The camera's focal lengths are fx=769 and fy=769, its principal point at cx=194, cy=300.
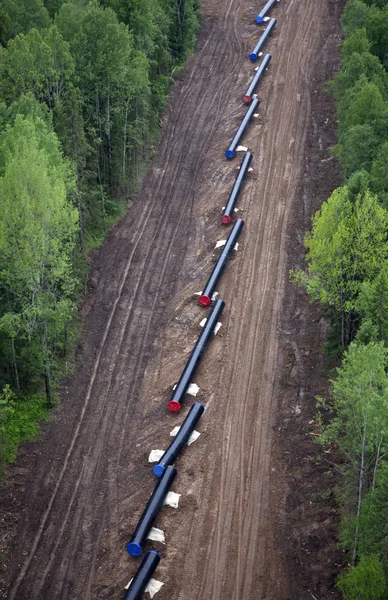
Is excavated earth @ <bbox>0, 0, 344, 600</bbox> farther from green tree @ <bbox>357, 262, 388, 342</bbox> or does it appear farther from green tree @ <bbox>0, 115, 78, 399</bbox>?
green tree @ <bbox>357, 262, 388, 342</bbox>

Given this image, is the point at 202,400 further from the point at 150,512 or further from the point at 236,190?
the point at 236,190

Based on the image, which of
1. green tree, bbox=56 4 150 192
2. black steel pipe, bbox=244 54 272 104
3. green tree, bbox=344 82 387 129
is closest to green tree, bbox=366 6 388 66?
black steel pipe, bbox=244 54 272 104

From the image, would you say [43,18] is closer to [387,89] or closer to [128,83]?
[128,83]

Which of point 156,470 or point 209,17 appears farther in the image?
point 209,17

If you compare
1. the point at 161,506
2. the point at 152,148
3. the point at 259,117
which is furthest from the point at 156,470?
the point at 259,117

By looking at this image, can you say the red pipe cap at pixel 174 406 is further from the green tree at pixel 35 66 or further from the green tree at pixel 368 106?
the green tree at pixel 368 106
